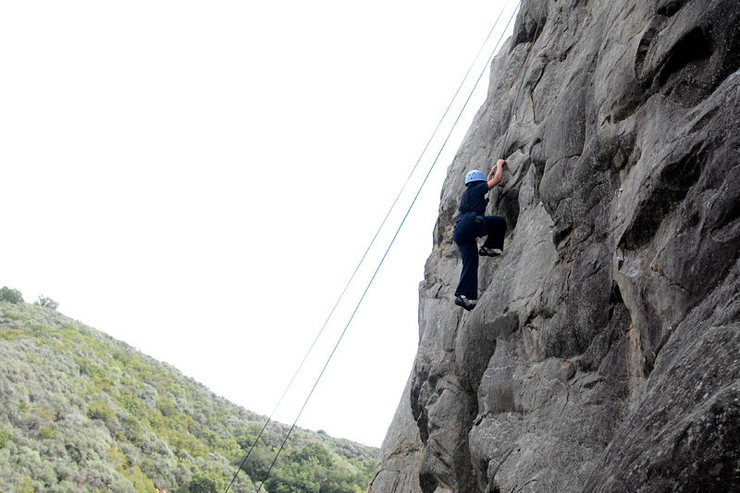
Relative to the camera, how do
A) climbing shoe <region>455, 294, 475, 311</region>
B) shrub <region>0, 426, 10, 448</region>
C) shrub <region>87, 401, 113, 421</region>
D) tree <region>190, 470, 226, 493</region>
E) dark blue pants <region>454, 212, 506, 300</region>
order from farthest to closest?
shrub <region>87, 401, 113, 421</region>, tree <region>190, 470, 226, 493</region>, shrub <region>0, 426, 10, 448</region>, climbing shoe <region>455, 294, 475, 311</region>, dark blue pants <region>454, 212, 506, 300</region>

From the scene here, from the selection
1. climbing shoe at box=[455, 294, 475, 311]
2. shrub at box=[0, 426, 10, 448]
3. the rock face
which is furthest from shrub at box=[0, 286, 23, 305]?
climbing shoe at box=[455, 294, 475, 311]

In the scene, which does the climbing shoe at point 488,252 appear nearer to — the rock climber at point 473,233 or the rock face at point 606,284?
the rock climber at point 473,233

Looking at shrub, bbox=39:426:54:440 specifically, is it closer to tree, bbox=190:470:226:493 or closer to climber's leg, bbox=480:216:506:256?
tree, bbox=190:470:226:493

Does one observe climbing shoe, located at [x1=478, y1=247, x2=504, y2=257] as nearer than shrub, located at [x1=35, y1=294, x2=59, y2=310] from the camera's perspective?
Yes

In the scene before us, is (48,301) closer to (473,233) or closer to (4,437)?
(4,437)

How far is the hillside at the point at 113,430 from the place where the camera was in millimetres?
35344

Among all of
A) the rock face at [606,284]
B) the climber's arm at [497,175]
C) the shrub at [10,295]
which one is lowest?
the shrub at [10,295]

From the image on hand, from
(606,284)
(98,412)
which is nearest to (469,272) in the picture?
(606,284)

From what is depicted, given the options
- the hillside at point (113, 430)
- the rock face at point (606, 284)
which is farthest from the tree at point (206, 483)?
the rock face at point (606, 284)

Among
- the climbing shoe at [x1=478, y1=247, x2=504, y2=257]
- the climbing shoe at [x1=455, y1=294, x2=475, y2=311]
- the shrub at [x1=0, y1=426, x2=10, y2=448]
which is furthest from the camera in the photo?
the shrub at [x1=0, y1=426, x2=10, y2=448]

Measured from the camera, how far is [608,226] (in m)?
7.29

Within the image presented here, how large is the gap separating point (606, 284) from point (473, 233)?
9.86ft

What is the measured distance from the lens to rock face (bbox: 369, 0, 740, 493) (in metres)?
4.23

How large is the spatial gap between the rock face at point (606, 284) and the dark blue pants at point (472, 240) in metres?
0.24
